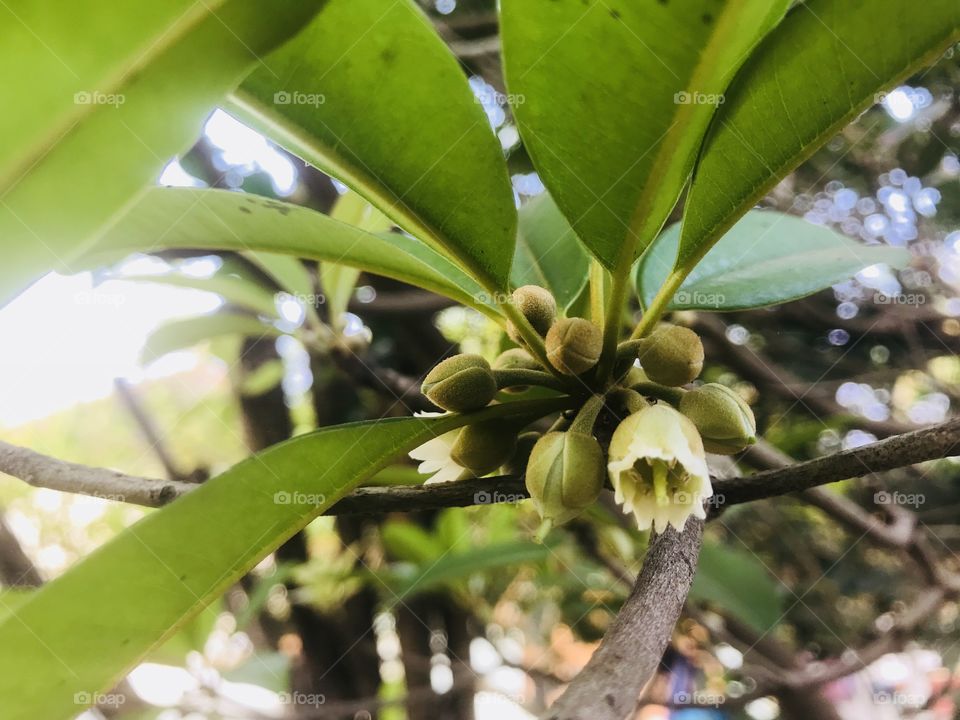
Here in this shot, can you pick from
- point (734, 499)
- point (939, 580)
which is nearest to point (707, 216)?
point (734, 499)

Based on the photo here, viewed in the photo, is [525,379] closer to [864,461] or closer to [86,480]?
[864,461]

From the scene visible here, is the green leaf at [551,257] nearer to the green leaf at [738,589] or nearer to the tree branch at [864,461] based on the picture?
the tree branch at [864,461]

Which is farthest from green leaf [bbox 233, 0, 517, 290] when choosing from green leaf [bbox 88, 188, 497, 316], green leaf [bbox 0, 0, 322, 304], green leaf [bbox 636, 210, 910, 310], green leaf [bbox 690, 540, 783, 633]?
green leaf [bbox 690, 540, 783, 633]

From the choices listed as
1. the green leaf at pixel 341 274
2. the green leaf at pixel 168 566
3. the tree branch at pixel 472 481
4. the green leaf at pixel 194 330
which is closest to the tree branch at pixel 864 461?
the tree branch at pixel 472 481

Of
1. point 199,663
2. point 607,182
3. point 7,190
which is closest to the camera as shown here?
point 7,190

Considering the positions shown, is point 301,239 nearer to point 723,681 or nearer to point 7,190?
point 7,190

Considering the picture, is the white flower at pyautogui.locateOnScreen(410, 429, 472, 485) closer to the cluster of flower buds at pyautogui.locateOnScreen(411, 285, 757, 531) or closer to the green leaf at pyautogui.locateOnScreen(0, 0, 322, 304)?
the cluster of flower buds at pyautogui.locateOnScreen(411, 285, 757, 531)

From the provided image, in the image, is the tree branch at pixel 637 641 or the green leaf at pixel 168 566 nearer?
the tree branch at pixel 637 641
